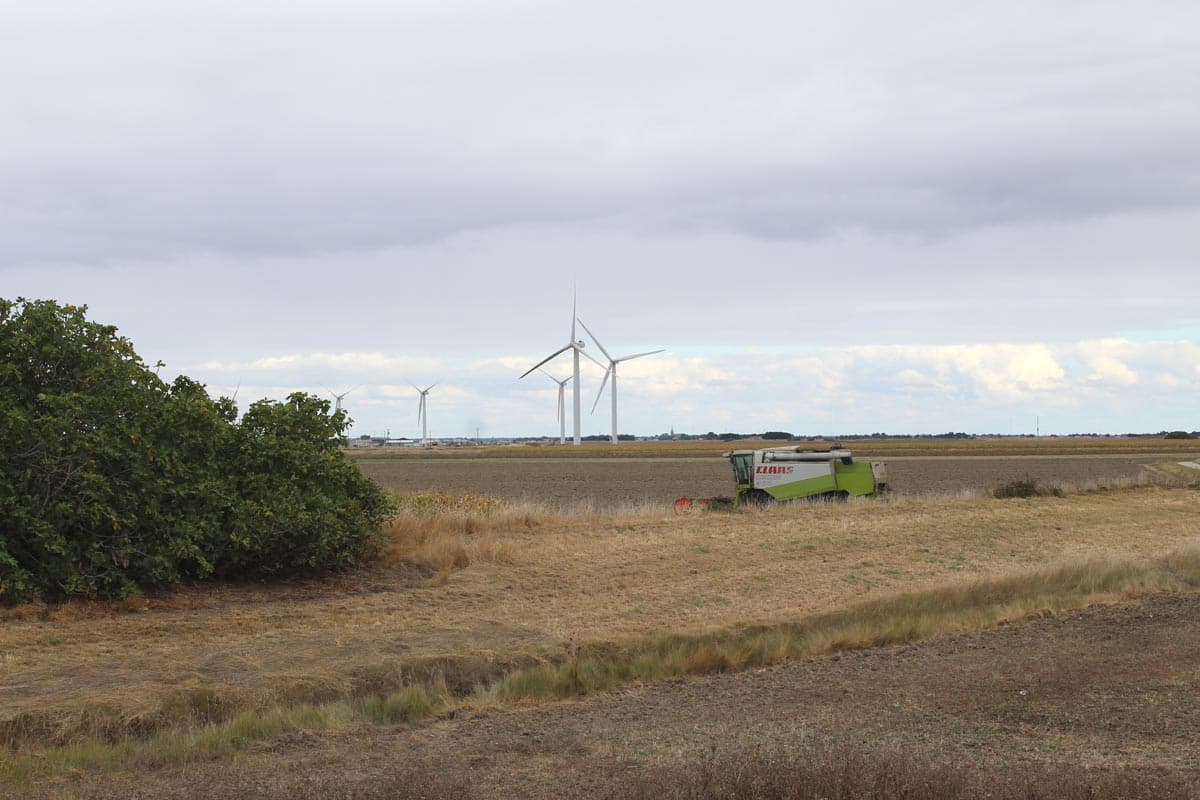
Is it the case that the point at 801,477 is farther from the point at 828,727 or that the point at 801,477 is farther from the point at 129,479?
the point at 828,727

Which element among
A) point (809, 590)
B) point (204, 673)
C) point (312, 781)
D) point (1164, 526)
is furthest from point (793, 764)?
point (1164, 526)

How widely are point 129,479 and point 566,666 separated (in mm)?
8269

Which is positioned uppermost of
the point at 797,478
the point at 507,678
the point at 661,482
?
the point at 797,478

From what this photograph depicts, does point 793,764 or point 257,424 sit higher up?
point 257,424

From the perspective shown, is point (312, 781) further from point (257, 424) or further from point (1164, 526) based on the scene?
point (1164, 526)

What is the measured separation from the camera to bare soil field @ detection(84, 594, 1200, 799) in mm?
9039

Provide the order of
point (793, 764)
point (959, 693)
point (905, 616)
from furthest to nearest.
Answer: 1. point (905, 616)
2. point (959, 693)
3. point (793, 764)

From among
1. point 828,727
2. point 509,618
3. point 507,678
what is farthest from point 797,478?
point 828,727

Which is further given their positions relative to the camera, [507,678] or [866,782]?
[507,678]

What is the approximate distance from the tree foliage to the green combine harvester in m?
20.0

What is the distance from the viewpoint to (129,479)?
17641mm

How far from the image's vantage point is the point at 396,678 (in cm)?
1376

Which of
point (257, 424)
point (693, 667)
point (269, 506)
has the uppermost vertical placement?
point (257, 424)

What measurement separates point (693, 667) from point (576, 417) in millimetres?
132253
